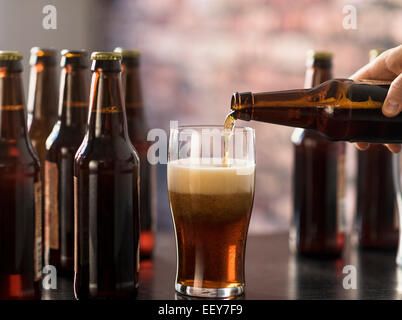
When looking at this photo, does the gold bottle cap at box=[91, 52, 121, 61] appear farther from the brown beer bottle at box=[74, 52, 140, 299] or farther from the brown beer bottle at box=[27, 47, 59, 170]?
the brown beer bottle at box=[27, 47, 59, 170]

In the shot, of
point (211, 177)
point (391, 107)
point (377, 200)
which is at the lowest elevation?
point (377, 200)

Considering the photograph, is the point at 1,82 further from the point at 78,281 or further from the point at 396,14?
the point at 396,14

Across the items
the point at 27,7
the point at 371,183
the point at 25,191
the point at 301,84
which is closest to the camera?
the point at 25,191

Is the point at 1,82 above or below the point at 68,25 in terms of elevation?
below

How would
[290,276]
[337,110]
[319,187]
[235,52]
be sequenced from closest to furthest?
[337,110], [290,276], [319,187], [235,52]

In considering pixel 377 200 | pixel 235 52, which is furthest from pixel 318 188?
pixel 235 52

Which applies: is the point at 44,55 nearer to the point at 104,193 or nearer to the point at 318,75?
the point at 104,193

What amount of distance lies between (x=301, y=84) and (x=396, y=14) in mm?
465

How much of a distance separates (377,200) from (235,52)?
1432 millimetres

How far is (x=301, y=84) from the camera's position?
2.76m

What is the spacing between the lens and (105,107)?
1.05 m

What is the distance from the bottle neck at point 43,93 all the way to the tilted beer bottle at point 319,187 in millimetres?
501

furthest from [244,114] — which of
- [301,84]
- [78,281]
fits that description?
[301,84]

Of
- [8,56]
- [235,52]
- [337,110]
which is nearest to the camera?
[8,56]
